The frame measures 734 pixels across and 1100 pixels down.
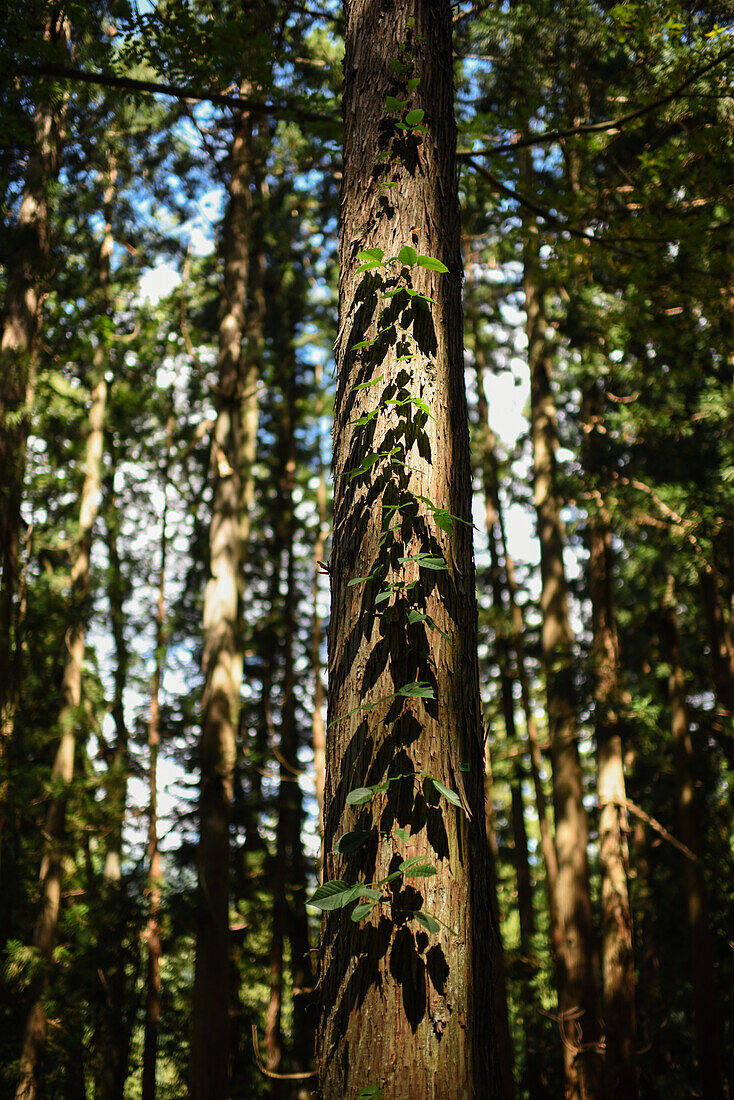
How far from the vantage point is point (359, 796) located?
1384 mm

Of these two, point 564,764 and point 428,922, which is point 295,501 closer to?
point 564,764

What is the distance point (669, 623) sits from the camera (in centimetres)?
1101

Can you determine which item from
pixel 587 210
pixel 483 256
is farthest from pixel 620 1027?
pixel 483 256

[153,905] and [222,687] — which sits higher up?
[222,687]

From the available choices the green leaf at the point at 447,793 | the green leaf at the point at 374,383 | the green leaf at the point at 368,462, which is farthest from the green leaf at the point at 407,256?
the green leaf at the point at 447,793

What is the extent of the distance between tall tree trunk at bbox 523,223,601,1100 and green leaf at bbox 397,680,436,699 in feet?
19.5

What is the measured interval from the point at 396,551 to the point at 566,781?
8.26 metres

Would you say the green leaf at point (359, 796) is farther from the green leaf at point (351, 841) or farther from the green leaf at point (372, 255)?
the green leaf at point (372, 255)

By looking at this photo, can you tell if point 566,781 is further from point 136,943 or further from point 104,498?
point 104,498

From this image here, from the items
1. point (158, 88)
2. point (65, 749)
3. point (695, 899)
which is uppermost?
point (158, 88)

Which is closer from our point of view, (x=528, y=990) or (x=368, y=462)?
(x=368, y=462)

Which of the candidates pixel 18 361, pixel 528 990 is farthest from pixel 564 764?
pixel 18 361

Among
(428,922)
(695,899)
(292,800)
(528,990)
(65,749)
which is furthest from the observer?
(292,800)

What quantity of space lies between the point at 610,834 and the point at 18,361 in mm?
9029
